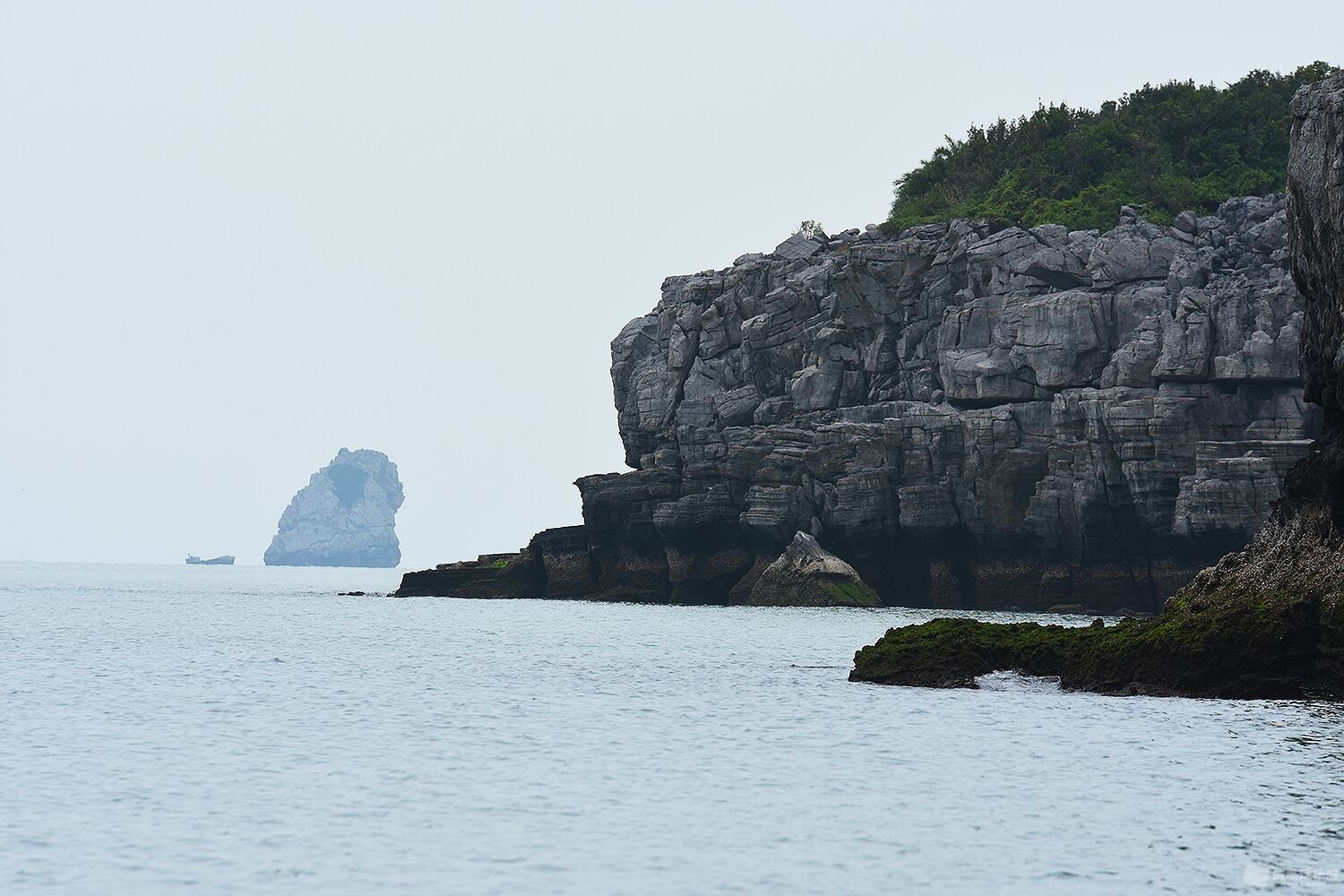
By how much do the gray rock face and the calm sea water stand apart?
3395 centimetres

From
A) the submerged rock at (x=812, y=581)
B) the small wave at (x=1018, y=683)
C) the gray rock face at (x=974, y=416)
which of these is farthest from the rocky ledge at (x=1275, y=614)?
the submerged rock at (x=812, y=581)

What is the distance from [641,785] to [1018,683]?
1696 cm

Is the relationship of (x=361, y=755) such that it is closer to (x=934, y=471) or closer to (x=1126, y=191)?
(x=934, y=471)

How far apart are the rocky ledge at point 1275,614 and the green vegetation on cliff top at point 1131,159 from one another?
153ft

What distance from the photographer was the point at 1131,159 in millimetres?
99562

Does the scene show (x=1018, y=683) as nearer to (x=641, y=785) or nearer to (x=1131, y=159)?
(x=641, y=785)

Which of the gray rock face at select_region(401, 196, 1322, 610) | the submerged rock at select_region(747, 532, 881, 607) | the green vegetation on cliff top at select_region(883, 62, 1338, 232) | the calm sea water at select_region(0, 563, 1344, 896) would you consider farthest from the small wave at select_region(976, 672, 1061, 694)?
the green vegetation on cliff top at select_region(883, 62, 1338, 232)

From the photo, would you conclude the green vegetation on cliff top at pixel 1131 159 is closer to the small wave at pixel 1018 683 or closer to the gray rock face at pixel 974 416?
the gray rock face at pixel 974 416

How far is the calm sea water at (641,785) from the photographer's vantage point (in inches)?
719

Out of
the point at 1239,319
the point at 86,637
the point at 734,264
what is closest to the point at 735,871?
the point at 86,637

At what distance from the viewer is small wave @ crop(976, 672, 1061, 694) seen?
38.2 m

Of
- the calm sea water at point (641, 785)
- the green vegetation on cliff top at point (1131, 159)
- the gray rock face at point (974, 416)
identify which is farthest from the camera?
the green vegetation on cliff top at point (1131, 159)

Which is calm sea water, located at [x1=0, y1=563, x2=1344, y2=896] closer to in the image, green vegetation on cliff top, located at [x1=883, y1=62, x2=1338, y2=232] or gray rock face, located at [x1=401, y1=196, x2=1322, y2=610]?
gray rock face, located at [x1=401, y1=196, x2=1322, y2=610]

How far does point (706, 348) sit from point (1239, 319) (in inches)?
1499
